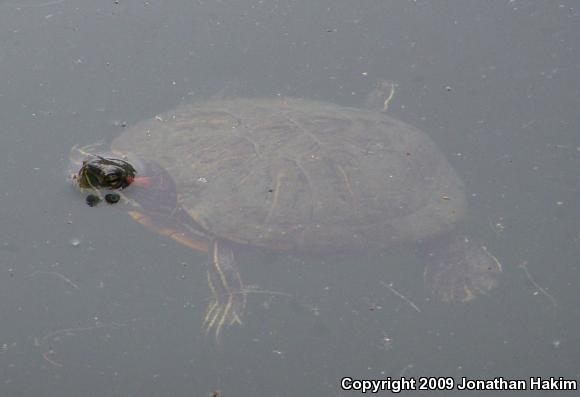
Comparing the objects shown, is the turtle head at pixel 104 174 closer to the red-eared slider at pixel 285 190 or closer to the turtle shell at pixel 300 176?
the red-eared slider at pixel 285 190

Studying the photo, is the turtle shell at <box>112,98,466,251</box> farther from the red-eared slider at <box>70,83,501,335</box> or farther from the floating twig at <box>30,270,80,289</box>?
the floating twig at <box>30,270,80,289</box>

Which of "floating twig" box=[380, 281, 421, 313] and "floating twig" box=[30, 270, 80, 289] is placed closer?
"floating twig" box=[30, 270, 80, 289]

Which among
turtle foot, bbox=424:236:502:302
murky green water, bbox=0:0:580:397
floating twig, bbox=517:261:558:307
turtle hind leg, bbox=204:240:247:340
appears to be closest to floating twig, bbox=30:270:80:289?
murky green water, bbox=0:0:580:397

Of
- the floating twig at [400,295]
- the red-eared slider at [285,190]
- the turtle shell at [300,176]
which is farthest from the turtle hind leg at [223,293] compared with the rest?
the floating twig at [400,295]

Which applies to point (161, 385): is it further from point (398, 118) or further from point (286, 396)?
point (398, 118)

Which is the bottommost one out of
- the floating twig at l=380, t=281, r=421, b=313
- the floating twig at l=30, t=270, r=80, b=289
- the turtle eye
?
the floating twig at l=30, t=270, r=80, b=289

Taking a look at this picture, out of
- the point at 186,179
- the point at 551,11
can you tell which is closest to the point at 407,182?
the point at 186,179
